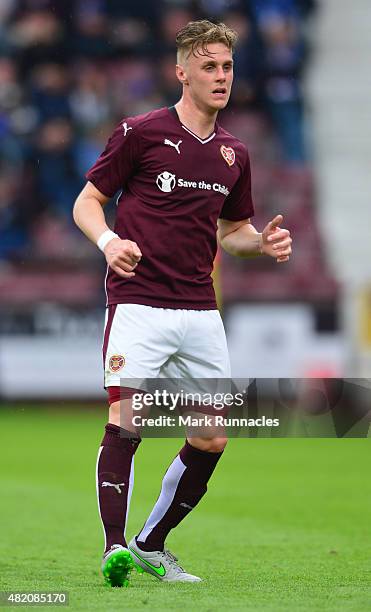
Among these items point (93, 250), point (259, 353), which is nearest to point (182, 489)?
point (259, 353)

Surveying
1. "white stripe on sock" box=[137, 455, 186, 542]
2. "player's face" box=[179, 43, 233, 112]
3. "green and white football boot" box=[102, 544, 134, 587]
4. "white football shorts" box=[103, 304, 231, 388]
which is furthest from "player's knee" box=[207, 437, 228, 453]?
"player's face" box=[179, 43, 233, 112]

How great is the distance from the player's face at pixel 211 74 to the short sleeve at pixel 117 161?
0.30 meters

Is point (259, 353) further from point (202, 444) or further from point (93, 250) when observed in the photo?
point (202, 444)

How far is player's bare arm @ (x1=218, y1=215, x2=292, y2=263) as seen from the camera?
486 centimetres

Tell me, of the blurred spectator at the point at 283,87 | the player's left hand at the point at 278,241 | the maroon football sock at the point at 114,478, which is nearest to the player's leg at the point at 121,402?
the maroon football sock at the point at 114,478

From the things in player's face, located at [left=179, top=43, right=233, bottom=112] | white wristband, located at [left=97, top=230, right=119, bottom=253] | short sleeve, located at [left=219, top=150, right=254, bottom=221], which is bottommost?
white wristband, located at [left=97, top=230, right=119, bottom=253]

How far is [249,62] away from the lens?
18094 mm

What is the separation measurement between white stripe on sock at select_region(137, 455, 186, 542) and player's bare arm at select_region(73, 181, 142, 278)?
843 millimetres

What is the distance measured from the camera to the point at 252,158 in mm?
18094

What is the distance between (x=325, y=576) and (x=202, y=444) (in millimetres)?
713

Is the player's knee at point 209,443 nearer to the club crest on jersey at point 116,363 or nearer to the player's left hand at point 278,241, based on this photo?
the club crest on jersey at point 116,363

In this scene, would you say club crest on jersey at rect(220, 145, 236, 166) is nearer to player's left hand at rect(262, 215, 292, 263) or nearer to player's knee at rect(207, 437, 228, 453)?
player's left hand at rect(262, 215, 292, 263)

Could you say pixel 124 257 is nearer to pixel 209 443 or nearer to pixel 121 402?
pixel 121 402

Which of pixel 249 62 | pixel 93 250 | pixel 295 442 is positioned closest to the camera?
pixel 295 442
